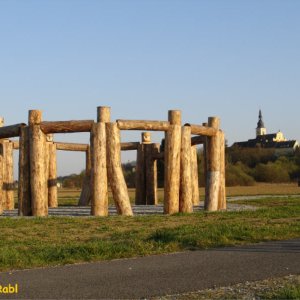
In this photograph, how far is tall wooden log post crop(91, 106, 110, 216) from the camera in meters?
18.2

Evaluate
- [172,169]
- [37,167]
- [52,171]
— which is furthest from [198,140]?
[37,167]

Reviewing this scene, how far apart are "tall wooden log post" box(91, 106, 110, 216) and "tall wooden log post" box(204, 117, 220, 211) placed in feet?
15.5

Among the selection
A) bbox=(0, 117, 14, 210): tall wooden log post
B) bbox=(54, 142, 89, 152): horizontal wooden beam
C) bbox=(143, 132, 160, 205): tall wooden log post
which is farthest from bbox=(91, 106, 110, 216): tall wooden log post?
bbox=(54, 142, 89, 152): horizontal wooden beam

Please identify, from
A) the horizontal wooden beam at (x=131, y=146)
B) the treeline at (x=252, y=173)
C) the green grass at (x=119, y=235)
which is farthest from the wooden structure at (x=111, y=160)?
the treeline at (x=252, y=173)

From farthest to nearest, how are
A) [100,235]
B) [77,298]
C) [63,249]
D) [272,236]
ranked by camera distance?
[100,235]
[272,236]
[63,249]
[77,298]

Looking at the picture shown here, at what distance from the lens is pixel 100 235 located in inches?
512

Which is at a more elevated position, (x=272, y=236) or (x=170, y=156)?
(x=170, y=156)

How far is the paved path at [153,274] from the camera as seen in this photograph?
694 centimetres

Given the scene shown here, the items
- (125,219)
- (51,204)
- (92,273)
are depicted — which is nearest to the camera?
(92,273)

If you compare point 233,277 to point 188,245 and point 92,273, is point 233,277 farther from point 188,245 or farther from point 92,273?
point 188,245

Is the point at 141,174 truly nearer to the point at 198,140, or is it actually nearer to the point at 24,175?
the point at 198,140

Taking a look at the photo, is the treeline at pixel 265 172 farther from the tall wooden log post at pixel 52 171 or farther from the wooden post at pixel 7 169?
the wooden post at pixel 7 169

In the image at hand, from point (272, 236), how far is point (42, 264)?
5131 millimetres

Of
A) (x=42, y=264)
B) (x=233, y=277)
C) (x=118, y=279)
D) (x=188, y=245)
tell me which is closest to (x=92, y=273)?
(x=118, y=279)
